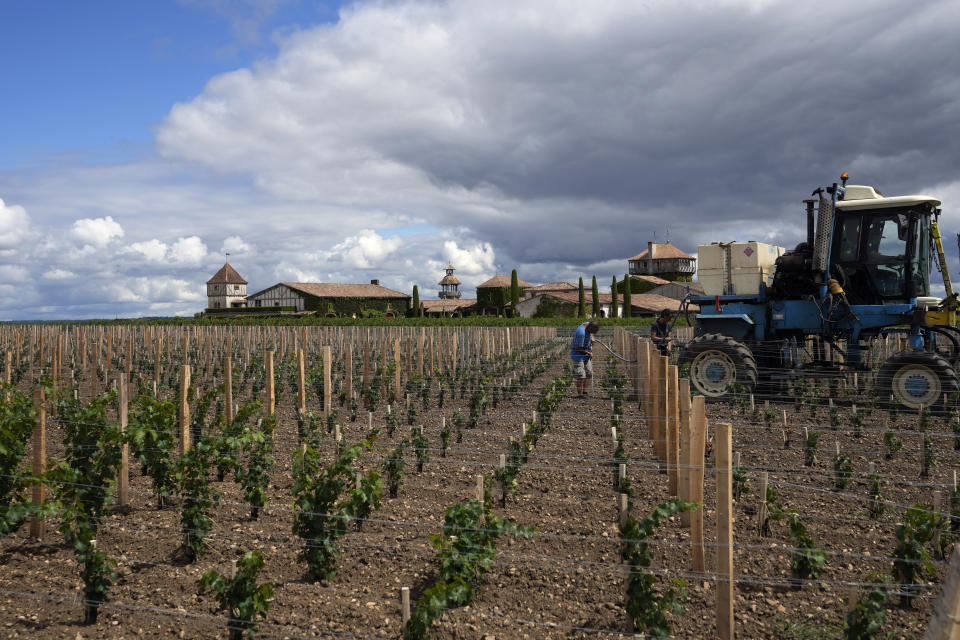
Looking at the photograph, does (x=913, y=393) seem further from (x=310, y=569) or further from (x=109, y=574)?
(x=109, y=574)

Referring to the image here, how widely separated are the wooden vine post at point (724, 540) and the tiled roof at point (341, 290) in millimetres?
63340

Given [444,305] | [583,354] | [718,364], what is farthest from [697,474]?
[444,305]

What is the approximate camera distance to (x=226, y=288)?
8262 cm

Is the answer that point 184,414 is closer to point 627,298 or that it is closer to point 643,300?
point 627,298

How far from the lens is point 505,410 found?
A: 38.7 ft

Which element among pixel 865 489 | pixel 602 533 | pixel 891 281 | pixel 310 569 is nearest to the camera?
pixel 310 569

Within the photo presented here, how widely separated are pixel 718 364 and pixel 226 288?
8052 cm

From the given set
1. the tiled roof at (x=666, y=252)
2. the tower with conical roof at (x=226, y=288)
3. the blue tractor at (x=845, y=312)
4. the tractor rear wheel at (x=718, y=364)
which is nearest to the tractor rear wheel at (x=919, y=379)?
the blue tractor at (x=845, y=312)

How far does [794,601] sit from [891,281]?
8.26 meters

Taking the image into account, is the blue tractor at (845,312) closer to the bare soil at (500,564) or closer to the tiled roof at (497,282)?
the bare soil at (500,564)

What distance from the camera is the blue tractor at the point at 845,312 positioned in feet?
32.3

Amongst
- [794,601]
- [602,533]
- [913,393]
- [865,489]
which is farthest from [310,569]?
[913,393]

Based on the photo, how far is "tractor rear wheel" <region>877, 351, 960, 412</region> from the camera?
9266mm

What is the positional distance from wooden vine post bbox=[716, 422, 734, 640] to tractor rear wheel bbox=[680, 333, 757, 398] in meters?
7.30
